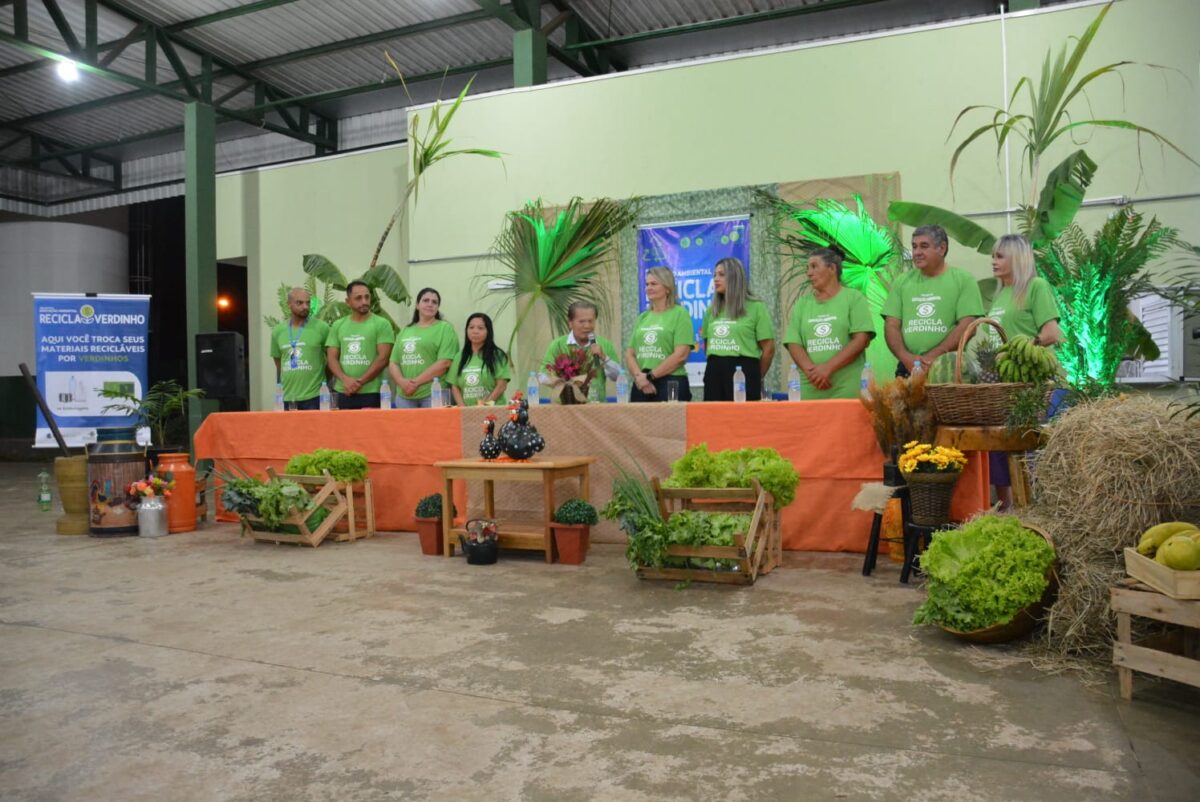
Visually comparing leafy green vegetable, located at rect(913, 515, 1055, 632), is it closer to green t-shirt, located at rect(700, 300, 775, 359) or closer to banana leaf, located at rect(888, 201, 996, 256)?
green t-shirt, located at rect(700, 300, 775, 359)

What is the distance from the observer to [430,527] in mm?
4793

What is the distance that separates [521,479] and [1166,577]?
2.99 meters

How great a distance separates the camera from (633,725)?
7.12 feet

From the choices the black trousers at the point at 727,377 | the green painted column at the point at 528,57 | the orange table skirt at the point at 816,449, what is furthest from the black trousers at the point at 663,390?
the green painted column at the point at 528,57

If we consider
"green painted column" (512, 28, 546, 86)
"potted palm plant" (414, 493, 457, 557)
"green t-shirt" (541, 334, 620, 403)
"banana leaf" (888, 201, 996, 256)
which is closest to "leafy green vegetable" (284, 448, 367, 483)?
"potted palm plant" (414, 493, 457, 557)

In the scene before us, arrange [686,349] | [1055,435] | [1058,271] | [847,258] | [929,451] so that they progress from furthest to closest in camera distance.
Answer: [847,258]
[686,349]
[1058,271]
[929,451]
[1055,435]

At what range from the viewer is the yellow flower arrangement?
3627 mm

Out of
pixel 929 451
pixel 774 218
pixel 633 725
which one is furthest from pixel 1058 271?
pixel 774 218

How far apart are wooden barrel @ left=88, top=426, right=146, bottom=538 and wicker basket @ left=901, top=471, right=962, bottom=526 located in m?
5.15

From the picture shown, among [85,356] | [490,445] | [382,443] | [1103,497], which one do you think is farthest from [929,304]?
[85,356]

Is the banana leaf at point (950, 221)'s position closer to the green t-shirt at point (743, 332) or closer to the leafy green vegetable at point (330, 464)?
the green t-shirt at point (743, 332)

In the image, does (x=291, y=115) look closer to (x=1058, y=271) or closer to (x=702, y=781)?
(x=1058, y=271)

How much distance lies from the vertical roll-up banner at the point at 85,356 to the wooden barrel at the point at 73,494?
3.63 metres

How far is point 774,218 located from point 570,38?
3963mm
